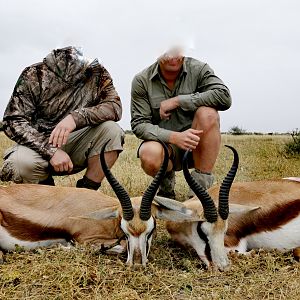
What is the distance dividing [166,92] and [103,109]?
82 cm

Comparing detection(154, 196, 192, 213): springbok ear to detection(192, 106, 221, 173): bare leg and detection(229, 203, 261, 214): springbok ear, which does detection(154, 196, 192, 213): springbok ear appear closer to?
detection(229, 203, 261, 214): springbok ear

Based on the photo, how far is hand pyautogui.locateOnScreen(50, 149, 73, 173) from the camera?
5965 millimetres

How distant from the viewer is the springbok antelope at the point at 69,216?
4492 mm

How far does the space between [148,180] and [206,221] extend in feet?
14.7

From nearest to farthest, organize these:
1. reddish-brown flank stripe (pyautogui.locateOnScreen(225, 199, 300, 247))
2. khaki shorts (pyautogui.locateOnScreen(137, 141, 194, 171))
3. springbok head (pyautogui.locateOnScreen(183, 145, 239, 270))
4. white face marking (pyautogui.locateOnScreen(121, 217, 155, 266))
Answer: white face marking (pyautogui.locateOnScreen(121, 217, 155, 266)) < springbok head (pyautogui.locateOnScreen(183, 145, 239, 270)) < reddish-brown flank stripe (pyautogui.locateOnScreen(225, 199, 300, 247)) < khaki shorts (pyautogui.locateOnScreen(137, 141, 194, 171))

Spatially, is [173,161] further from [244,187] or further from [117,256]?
[117,256]

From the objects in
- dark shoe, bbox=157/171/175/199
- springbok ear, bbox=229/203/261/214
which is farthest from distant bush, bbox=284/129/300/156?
springbok ear, bbox=229/203/261/214

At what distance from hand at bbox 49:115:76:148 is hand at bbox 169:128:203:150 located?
1111 millimetres

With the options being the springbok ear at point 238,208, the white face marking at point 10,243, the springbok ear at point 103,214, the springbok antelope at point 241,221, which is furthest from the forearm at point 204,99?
the white face marking at point 10,243

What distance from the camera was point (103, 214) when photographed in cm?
470

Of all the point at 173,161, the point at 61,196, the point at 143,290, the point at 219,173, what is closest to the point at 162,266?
the point at 143,290

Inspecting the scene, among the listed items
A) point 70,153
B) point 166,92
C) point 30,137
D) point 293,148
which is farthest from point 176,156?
point 293,148

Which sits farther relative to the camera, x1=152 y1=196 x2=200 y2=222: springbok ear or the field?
x1=152 y1=196 x2=200 y2=222: springbok ear

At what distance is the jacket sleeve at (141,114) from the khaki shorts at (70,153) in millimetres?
228
